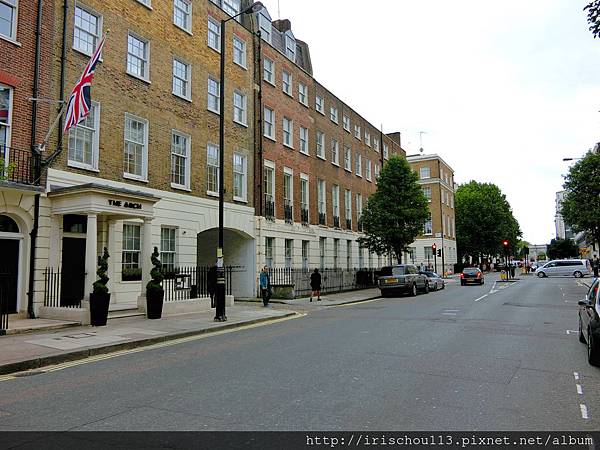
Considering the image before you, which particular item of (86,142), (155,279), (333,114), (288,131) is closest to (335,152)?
(333,114)

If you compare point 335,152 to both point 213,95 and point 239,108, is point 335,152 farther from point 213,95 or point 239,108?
point 213,95

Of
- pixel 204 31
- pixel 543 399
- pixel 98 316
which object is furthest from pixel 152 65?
pixel 543 399

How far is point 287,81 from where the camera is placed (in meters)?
29.8

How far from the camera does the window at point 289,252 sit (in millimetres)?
28002

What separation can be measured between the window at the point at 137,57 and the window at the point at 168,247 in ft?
19.9

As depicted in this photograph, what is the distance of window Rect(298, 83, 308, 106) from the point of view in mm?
31328

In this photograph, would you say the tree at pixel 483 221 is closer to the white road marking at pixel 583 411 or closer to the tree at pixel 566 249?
the tree at pixel 566 249

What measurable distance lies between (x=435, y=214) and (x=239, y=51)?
4797cm

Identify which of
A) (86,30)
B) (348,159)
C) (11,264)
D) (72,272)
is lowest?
(72,272)

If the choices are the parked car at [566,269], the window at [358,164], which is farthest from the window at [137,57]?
the parked car at [566,269]

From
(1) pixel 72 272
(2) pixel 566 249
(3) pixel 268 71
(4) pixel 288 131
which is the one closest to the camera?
(1) pixel 72 272

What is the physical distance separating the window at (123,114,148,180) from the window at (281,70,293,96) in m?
12.6

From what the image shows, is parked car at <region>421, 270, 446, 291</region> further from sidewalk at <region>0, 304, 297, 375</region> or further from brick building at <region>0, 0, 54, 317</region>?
brick building at <region>0, 0, 54, 317</region>

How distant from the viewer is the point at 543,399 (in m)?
6.04
